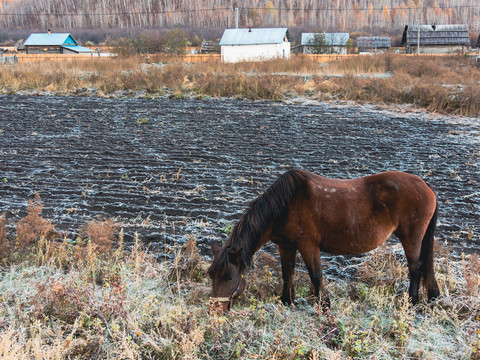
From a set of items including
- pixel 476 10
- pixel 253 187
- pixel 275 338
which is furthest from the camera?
pixel 476 10

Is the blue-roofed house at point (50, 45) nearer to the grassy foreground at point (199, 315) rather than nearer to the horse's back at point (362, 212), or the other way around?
the grassy foreground at point (199, 315)

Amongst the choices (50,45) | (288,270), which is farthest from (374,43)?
(288,270)

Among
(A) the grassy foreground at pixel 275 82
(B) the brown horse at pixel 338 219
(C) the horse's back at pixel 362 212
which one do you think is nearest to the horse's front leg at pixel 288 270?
(B) the brown horse at pixel 338 219

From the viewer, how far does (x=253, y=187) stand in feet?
21.5

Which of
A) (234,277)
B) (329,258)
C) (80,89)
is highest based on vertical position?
(80,89)

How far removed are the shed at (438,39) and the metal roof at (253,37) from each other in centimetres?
1844

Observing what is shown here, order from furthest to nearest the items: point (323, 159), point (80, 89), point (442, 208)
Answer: point (80, 89) < point (323, 159) < point (442, 208)

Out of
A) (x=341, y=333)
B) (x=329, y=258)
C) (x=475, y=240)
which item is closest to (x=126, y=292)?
(x=341, y=333)

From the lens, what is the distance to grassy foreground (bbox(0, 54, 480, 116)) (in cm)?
1471

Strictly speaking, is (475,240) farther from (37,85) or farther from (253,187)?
(37,85)

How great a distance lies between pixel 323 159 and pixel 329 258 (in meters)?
4.13

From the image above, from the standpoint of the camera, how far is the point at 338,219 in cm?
321

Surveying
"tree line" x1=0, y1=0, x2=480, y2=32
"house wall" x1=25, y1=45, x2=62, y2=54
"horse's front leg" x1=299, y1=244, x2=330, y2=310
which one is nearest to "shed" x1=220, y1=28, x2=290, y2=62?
"house wall" x1=25, y1=45, x2=62, y2=54

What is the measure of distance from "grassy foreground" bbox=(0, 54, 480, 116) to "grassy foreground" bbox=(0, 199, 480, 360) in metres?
11.9
